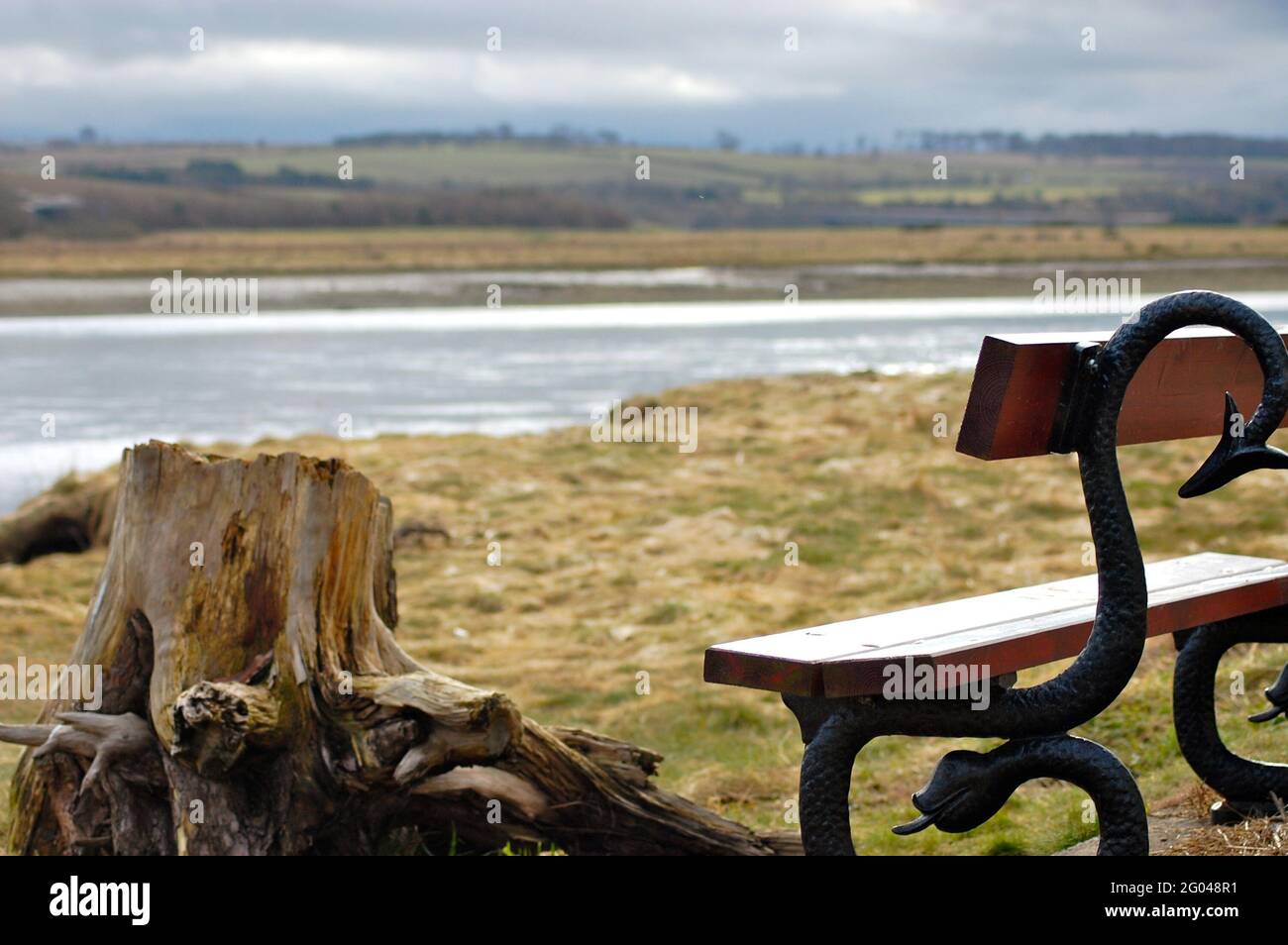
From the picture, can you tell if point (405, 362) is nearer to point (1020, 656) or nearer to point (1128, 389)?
point (1128, 389)

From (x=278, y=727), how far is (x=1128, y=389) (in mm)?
2622

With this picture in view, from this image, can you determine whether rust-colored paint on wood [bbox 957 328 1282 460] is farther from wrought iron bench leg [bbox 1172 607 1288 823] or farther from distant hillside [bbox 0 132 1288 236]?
distant hillside [bbox 0 132 1288 236]

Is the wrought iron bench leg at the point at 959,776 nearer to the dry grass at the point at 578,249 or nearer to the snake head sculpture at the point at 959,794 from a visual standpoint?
the snake head sculpture at the point at 959,794

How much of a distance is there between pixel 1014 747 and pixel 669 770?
2.75 metres

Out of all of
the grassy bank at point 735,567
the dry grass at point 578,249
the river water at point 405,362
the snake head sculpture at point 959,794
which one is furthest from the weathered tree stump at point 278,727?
the dry grass at point 578,249

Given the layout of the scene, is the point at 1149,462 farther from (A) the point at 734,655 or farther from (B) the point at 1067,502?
(A) the point at 734,655

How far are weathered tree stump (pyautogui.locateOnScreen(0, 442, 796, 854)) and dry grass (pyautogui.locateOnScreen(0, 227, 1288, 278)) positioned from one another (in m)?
33.6

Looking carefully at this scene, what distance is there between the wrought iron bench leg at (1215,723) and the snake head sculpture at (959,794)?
1.19 meters

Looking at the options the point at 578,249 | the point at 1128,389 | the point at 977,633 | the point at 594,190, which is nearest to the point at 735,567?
the point at 1128,389

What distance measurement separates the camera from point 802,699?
143 inches

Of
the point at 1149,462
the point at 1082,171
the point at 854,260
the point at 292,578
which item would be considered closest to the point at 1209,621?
the point at 292,578

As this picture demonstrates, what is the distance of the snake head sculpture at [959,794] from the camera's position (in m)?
3.56

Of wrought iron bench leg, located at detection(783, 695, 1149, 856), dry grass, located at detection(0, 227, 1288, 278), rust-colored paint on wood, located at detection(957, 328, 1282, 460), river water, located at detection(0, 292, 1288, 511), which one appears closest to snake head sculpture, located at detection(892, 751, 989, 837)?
wrought iron bench leg, located at detection(783, 695, 1149, 856)

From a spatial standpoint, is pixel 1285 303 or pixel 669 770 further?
pixel 1285 303
